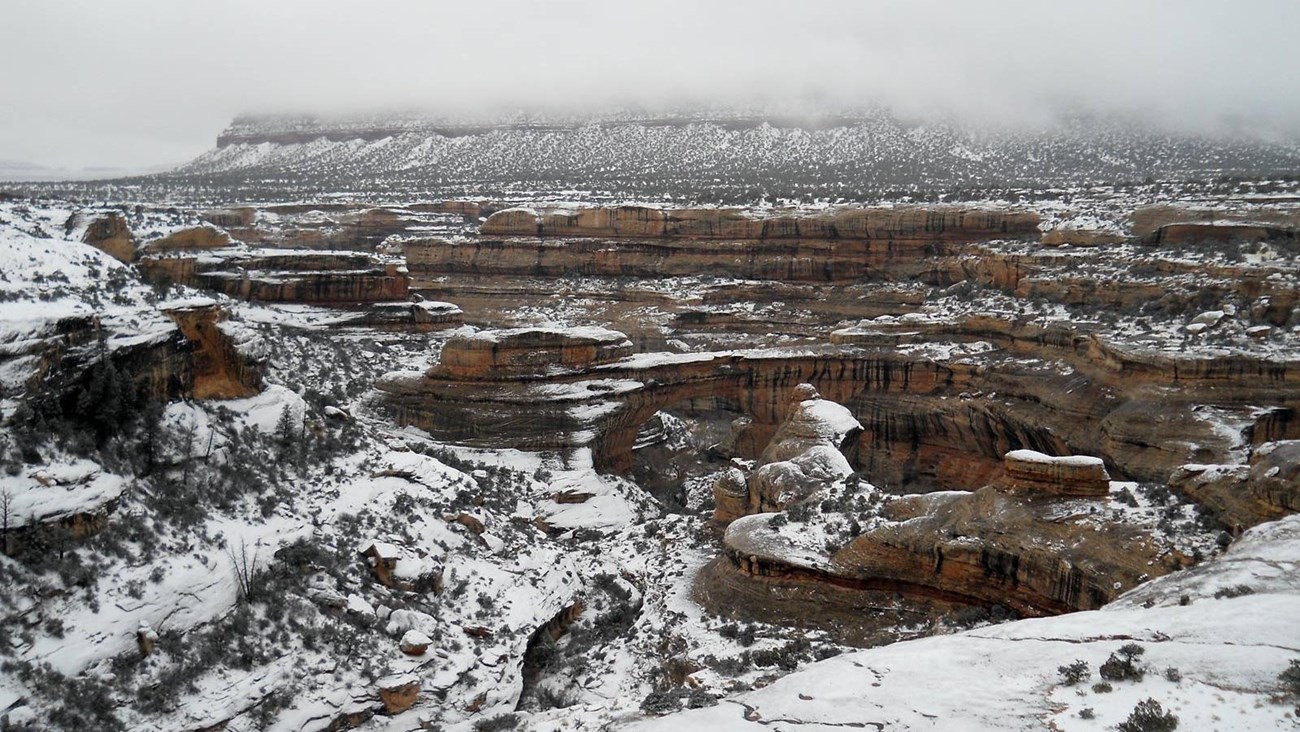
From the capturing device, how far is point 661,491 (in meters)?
32.3

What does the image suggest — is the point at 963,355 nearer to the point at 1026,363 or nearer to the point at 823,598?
the point at 1026,363

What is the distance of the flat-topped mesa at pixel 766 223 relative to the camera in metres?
49.5

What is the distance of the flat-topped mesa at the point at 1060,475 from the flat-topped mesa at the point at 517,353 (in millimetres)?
16593

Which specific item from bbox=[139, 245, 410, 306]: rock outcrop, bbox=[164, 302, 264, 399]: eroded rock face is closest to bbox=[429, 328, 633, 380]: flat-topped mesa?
bbox=[164, 302, 264, 399]: eroded rock face

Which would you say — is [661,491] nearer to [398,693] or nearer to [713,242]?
[398,693]

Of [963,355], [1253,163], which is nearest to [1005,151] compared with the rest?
[1253,163]

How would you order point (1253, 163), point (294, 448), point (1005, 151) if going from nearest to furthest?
point (294, 448) → point (1253, 163) → point (1005, 151)

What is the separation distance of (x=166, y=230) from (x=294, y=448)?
1041 inches

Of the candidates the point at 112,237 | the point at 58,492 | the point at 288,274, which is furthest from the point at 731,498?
the point at 112,237

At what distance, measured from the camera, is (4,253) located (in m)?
20.2

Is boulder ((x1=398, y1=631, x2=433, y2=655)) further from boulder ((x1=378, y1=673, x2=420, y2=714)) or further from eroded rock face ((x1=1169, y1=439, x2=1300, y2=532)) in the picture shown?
eroded rock face ((x1=1169, y1=439, x2=1300, y2=532))

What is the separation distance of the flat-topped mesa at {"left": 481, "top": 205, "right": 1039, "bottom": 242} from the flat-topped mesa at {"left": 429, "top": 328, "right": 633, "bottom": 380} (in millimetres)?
24187

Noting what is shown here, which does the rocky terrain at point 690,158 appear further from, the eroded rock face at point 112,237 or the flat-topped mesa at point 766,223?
the eroded rock face at point 112,237

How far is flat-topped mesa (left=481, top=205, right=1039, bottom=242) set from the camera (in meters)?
49.5
